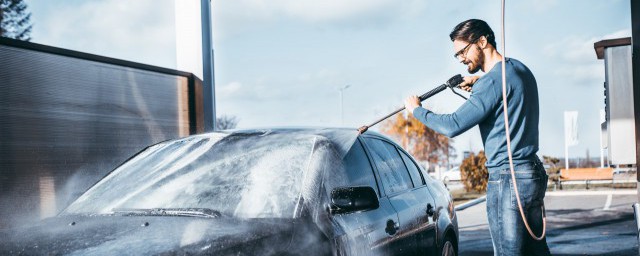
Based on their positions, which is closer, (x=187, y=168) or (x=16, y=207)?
(x=187, y=168)

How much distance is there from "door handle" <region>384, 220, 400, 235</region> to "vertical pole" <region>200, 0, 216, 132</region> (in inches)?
151

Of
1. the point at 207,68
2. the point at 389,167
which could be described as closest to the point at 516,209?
the point at 389,167

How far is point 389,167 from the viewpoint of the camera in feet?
14.3

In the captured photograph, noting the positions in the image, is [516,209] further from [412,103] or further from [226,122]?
[226,122]

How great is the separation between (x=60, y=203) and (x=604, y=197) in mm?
15895

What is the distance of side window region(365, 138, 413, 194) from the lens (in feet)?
13.6

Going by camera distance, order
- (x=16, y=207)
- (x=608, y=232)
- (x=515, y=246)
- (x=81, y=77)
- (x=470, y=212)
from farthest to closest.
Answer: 1. (x=470, y=212)
2. (x=608, y=232)
3. (x=81, y=77)
4. (x=16, y=207)
5. (x=515, y=246)

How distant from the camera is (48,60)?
5469mm

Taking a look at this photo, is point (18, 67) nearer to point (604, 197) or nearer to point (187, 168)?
point (187, 168)

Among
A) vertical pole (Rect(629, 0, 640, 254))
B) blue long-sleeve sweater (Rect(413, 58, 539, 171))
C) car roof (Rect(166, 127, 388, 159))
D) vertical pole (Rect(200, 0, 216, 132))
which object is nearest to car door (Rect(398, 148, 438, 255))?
car roof (Rect(166, 127, 388, 159))

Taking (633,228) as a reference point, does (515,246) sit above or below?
above

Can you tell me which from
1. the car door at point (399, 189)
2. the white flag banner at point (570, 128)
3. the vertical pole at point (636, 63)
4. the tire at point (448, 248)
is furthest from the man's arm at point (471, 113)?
the white flag banner at point (570, 128)

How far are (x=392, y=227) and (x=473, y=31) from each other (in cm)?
121

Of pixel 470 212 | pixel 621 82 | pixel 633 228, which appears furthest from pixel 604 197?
pixel 621 82
